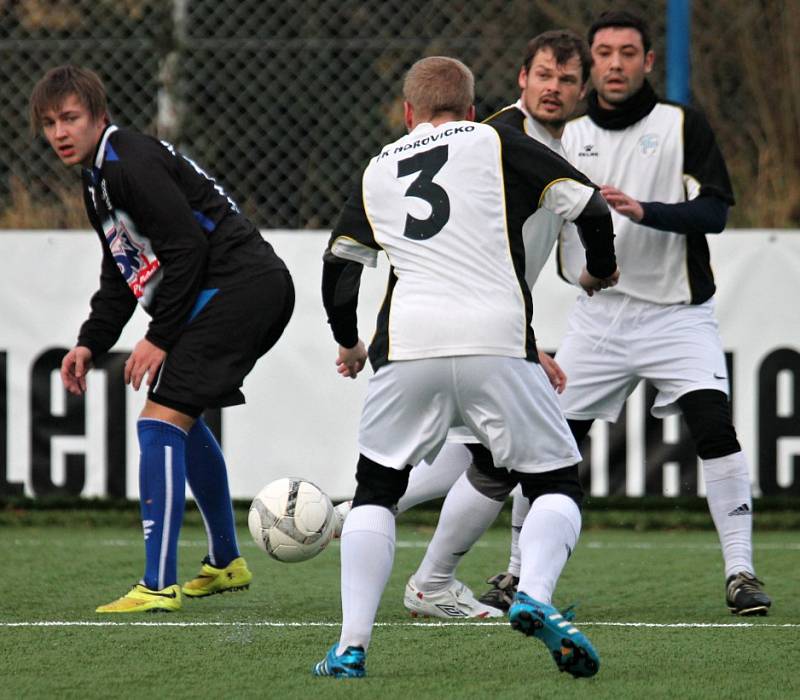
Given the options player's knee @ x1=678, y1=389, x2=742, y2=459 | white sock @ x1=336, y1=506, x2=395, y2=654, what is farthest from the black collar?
white sock @ x1=336, y1=506, x2=395, y2=654

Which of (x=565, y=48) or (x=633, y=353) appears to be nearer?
(x=565, y=48)

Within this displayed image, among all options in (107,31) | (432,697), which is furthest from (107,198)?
(107,31)

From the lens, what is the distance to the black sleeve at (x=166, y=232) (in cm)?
505

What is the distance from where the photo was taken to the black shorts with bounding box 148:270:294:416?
521 centimetres

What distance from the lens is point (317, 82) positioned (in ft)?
27.7

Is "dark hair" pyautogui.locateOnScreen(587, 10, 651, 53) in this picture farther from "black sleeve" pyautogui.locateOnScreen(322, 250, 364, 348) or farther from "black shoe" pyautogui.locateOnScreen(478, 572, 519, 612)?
"black shoe" pyautogui.locateOnScreen(478, 572, 519, 612)

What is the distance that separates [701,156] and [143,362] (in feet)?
6.85

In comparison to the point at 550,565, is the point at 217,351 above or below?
above

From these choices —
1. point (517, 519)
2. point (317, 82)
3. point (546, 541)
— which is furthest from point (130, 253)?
point (317, 82)

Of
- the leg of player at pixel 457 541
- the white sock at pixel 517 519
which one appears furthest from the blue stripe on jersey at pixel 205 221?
the white sock at pixel 517 519

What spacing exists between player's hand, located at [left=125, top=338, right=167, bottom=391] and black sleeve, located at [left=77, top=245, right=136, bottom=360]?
1.55ft

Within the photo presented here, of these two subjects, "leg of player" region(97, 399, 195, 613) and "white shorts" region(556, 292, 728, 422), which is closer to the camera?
"leg of player" region(97, 399, 195, 613)

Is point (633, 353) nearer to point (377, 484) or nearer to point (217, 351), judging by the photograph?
point (217, 351)

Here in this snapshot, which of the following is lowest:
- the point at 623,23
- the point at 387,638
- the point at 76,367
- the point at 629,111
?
the point at 387,638
